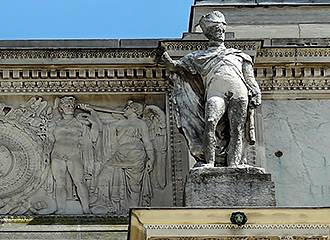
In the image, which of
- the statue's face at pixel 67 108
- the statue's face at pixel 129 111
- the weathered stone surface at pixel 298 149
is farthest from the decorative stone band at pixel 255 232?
the statue's face at pixel 67 108

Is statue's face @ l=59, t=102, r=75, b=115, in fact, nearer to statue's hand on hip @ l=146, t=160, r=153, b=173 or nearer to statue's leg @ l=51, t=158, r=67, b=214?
statue's leg @ l=51, t=158, r=67, b=214

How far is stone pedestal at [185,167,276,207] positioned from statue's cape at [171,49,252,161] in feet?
Answer: 1.39

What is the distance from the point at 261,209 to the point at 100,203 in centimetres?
312

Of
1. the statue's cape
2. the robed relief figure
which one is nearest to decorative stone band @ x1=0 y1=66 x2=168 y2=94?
the robed relief figure

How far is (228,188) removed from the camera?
34.8 feet

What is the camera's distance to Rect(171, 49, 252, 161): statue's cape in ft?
36.6

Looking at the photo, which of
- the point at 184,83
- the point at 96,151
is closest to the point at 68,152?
the point at 96,151

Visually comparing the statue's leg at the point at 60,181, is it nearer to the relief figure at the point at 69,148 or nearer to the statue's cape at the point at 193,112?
the relief figure at the point at 69,148

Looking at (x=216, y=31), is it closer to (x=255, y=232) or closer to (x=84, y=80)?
(x=84, y=80)

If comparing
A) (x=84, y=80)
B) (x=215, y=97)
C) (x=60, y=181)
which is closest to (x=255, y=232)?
(x=215, y=97)

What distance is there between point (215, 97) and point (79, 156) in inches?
92.5

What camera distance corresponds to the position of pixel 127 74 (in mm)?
13141

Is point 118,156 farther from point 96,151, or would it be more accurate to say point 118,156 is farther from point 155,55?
point 155,55

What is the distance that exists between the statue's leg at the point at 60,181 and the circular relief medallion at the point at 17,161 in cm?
18
